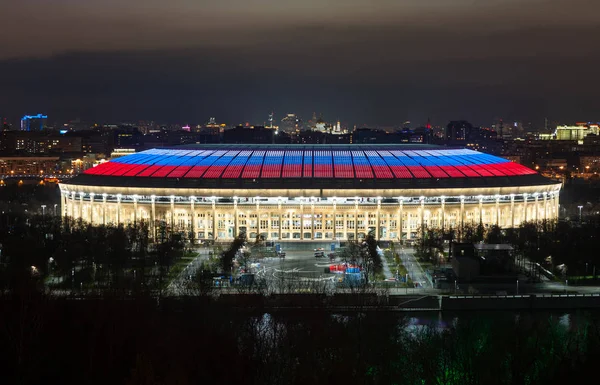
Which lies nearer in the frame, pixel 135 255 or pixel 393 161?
pixel 135 255

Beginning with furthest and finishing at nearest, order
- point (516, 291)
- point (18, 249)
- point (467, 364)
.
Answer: point (18, 249) < point (516, 291) < point (467, 364)

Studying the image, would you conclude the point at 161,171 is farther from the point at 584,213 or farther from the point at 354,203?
the point at 584,213

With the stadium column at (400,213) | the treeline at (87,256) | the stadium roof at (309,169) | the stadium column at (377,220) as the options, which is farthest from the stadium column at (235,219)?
the stadium column at (400,213)

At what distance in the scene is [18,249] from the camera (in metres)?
62.4

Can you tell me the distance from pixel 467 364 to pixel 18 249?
3556 centimetres

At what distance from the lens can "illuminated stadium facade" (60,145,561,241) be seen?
76438 mm

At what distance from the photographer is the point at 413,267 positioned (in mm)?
62688

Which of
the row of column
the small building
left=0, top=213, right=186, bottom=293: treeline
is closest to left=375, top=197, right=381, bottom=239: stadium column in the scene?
the row of column

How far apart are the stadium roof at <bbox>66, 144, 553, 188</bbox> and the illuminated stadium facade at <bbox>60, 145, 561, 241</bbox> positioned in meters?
0.10

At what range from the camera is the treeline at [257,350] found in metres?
34.4

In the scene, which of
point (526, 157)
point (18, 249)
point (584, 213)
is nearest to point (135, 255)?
point (18, 249)

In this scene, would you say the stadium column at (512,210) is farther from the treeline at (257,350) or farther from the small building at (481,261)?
the treeline at (257,350)

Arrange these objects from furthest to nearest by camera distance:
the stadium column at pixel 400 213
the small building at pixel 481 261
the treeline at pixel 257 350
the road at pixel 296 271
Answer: the stadium column at pixel 400 213 → the small building at pixel 481 261 → the road at pixel 296 271 → the treeline at pixel 257 350

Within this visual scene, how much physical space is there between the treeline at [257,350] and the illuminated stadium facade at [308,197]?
32.0 m
